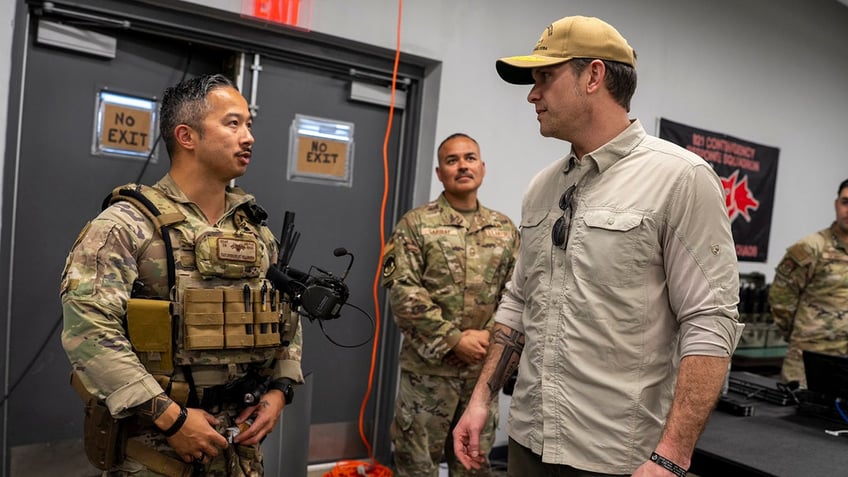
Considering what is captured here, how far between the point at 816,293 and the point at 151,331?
3.46 meters

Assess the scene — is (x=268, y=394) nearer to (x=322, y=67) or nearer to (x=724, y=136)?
(x=322, y=67)

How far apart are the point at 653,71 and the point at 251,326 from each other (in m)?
3.37

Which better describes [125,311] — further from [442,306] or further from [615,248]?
[442,306]

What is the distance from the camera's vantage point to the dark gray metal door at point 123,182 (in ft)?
8.52

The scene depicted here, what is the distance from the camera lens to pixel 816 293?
3.65 metres

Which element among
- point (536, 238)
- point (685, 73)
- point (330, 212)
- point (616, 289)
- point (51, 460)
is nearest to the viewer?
point (616, 289)

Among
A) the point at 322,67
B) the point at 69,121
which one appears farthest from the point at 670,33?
the point at 69,121

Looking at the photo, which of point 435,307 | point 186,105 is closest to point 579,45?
point 186,105

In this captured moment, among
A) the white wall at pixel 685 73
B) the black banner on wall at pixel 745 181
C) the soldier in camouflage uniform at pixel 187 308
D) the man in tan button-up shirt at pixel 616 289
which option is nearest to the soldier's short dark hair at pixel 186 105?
the soldier in camouflage uniform at pixel 187 308

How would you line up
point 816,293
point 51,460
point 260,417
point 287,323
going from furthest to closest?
1. point 816,293
2. point 51,460
3. point 287,323
4. point 260,417

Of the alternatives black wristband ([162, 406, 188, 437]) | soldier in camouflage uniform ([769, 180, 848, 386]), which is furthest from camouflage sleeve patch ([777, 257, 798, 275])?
black wristband ([162, 406, 188, 437])

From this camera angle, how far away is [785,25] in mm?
5051

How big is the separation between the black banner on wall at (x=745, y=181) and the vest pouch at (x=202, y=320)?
3.64m

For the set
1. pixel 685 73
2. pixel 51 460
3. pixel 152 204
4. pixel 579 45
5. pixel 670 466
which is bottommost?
pixel 51 460
